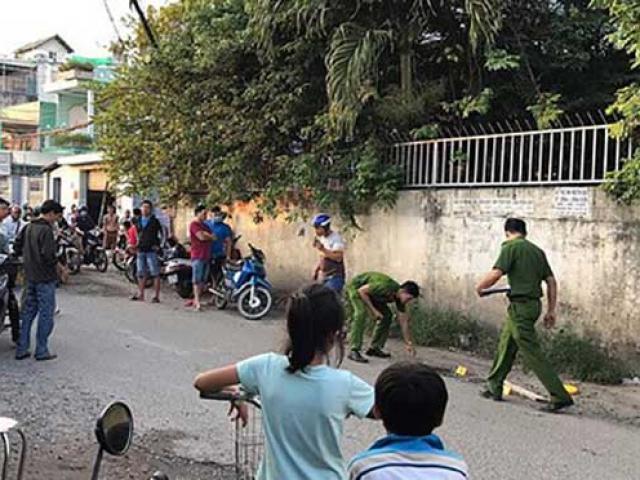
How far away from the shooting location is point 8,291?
30.2 ft

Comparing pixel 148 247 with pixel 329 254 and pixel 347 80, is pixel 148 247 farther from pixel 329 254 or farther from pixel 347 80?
pixel 347 80

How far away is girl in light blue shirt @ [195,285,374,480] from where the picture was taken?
2672 millimetres

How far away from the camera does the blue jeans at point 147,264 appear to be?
13.7 metres

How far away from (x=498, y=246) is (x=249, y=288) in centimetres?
400

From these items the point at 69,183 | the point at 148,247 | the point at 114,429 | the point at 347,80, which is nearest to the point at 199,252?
the point at 148,247

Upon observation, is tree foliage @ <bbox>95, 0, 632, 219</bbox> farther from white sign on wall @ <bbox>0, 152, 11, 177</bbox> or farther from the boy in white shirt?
white sign on wall @ <bbox>0, 152, 11, 177</bbox>

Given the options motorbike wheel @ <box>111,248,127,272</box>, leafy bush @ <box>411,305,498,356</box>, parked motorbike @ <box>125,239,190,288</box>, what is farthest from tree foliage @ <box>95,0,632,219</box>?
motorbike wheel @ <box>111,248,127,272</box>

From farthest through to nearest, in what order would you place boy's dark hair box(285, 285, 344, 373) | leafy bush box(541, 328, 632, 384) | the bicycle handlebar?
leafy bush box(541, 328, 632, 384)
the bicycle handlebar
boy's dark hair box(285, 285, 344, 373)

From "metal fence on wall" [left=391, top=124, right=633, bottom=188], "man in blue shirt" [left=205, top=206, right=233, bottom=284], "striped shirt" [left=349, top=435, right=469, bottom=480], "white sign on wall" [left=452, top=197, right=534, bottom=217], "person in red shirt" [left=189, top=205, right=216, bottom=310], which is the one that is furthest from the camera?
"man in blue shirt" [left=205, top=206, right=233, bottom=284]

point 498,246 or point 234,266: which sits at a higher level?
point 498,246

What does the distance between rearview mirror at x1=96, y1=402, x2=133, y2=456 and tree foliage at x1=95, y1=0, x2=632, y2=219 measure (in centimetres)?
861

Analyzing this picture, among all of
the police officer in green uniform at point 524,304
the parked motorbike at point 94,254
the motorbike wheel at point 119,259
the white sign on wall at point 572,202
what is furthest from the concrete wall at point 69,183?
the police officer in green uniform at point 524,304

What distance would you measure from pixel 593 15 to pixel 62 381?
29.6 feet

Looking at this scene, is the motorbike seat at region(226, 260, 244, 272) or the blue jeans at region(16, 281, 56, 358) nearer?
the blue jeans at region(16, 281, 56, 358)
